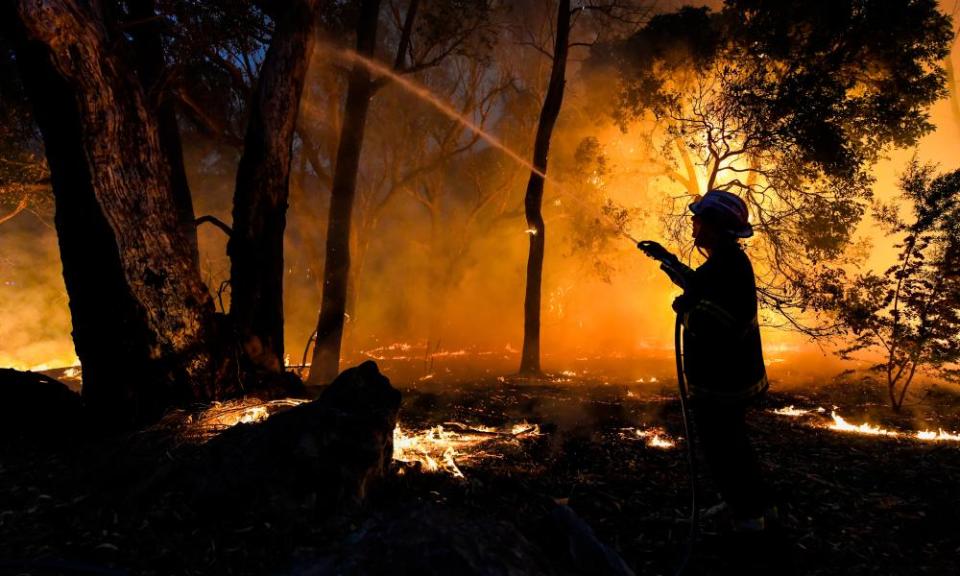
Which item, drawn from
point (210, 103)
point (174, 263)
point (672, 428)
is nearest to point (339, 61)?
point (210, 103)

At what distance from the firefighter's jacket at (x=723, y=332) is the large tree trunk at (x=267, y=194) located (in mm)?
5372

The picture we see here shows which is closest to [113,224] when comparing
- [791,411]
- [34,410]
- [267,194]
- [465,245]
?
[34,410]

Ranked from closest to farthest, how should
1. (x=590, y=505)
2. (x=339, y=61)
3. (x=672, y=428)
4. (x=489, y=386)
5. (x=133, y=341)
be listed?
(x=590, y=505) → (x=133, y=341) → (x=672, y=428) → (x=489, y=386) → (x=339, y=61)

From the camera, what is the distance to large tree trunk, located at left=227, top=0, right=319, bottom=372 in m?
6.56

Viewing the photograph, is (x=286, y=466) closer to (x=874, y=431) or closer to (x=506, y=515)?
(x=506, y=515)

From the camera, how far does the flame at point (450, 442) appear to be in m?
4.18

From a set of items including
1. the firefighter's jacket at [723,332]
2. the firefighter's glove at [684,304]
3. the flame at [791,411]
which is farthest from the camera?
the flame at [791,411]

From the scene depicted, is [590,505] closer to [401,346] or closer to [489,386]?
[489,386]

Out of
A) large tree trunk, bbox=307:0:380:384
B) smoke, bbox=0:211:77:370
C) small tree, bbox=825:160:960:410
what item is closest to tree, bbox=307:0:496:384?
large tree trunk, bbox=307:0:380:384

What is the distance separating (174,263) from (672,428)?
269 inches

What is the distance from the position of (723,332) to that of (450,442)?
3151mm

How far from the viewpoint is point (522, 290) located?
30656 millimetres

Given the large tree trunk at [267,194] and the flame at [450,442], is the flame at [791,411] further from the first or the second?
the large tree trunk at [267,194]

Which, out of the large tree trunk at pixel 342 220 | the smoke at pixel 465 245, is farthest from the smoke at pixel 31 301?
the large tree trunk at pixel 342 220
